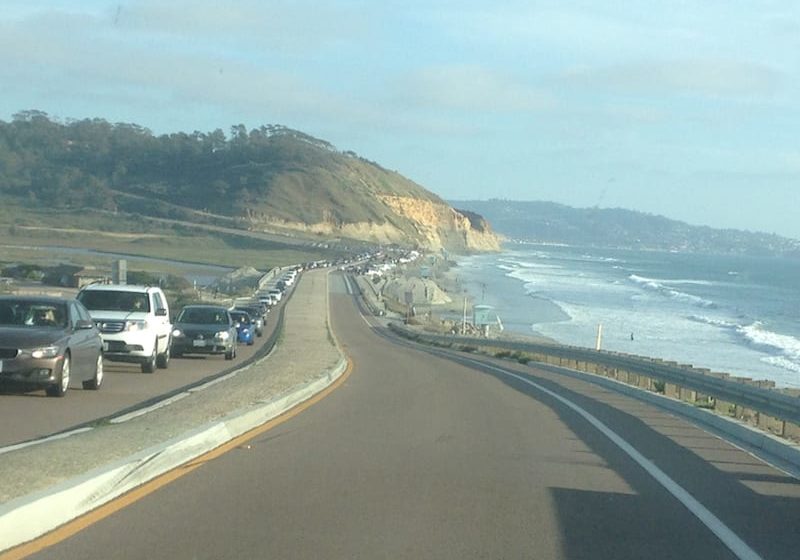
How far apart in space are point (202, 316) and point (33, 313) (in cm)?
1314

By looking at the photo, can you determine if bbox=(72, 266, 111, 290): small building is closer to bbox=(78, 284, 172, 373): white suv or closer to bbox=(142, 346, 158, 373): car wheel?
bbox=(78, 284, 172, 373): white suv

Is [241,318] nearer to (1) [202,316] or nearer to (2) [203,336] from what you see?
(1) [202,316]

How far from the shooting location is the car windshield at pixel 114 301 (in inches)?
932

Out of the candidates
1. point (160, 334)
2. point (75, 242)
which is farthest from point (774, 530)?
point (75, 242)

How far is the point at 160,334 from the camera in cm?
2391

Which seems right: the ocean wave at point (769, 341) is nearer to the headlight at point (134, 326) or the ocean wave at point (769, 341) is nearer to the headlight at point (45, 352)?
the headlight at point (134, 326)

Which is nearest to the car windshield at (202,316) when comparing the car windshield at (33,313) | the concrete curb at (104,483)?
the car windshield at (33,313)

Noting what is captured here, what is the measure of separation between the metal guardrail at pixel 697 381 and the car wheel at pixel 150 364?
9.84 meters

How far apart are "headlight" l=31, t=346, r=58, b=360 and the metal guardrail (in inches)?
375

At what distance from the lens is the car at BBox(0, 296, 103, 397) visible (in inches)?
645

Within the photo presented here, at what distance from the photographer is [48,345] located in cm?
1655

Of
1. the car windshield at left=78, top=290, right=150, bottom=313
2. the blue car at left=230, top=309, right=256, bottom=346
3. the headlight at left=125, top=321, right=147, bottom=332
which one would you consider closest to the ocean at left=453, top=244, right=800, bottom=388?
the blue car at left=230, top=309, right=256, bottom=346

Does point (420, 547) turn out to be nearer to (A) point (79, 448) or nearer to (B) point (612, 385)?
(A) point (79, 448)

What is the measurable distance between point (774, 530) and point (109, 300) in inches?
669
